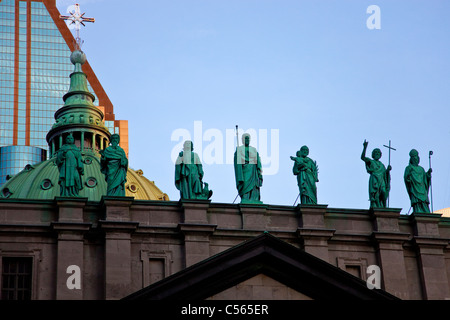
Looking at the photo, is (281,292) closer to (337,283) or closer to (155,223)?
(337,283)

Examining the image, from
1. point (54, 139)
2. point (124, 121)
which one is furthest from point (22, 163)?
point (54, 139)

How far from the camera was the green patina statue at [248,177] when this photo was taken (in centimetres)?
5494

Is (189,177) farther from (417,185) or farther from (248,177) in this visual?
(417,185)

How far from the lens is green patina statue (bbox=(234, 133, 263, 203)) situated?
5494cm

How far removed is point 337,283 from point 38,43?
375 feet

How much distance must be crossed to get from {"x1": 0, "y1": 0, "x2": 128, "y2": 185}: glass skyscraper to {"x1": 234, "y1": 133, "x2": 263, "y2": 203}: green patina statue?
310 feet

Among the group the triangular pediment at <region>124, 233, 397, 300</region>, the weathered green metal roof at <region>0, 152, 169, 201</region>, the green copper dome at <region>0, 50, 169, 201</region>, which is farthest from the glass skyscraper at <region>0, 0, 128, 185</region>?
the triangular pediment at <region>124, 233, 397, 300</region>

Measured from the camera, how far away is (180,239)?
2095 inches

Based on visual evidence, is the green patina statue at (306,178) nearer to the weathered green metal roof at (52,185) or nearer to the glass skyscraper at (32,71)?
the weathered green metal roof at (52,185)

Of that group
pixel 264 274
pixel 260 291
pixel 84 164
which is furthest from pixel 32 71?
pixel 260 291

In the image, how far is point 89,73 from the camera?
149m

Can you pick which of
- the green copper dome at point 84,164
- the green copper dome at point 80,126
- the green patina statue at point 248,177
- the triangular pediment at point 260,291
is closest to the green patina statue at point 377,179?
the green patina statue at point 248,177

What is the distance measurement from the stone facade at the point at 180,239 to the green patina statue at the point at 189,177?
31.5 inches

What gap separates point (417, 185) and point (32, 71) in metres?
102
